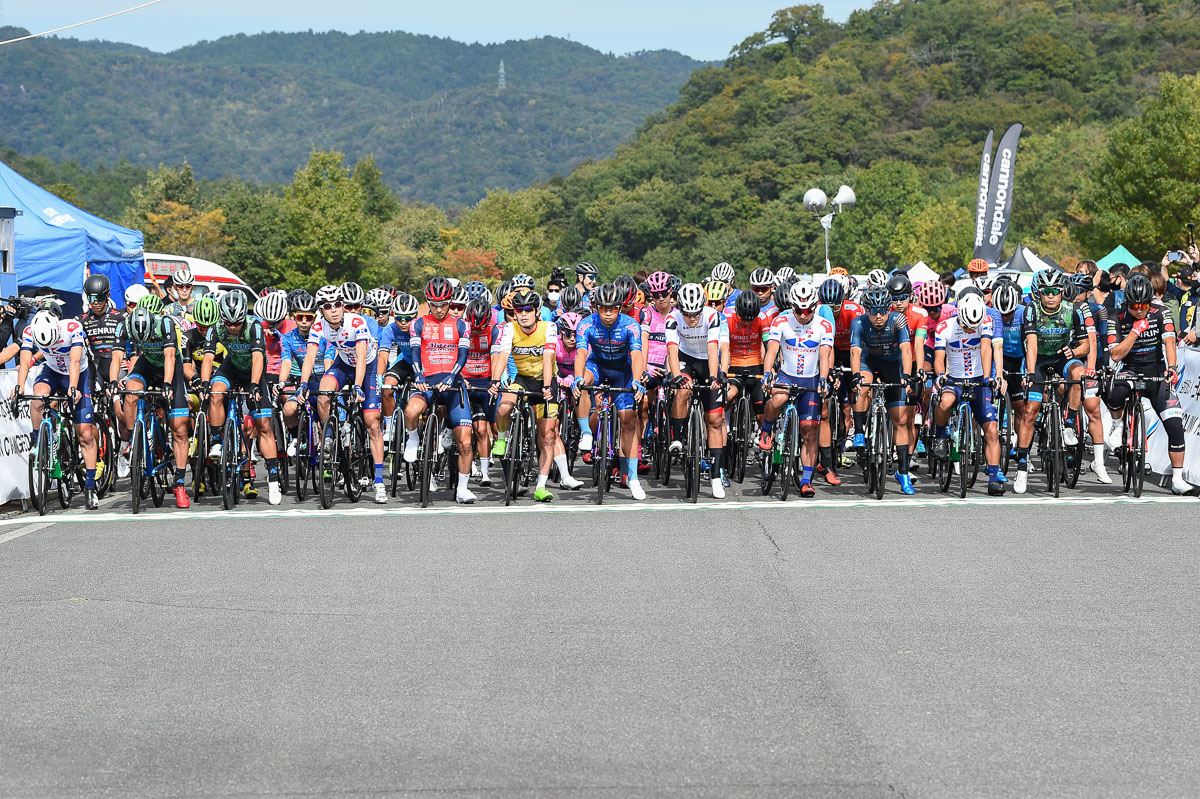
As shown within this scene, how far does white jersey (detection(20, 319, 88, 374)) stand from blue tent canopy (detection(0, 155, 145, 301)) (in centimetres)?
1107

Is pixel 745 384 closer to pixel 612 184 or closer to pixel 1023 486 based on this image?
pixel 1023 486

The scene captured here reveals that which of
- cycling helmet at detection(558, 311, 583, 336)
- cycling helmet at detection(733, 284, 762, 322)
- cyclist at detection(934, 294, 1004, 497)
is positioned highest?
cycling helmet at detection(733, 284, 762, 322)

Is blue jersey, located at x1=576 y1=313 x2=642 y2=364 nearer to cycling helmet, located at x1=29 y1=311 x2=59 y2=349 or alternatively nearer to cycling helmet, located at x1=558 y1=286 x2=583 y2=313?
cycling helmet, located at x1=558 y1=286 x2=583 y2=313

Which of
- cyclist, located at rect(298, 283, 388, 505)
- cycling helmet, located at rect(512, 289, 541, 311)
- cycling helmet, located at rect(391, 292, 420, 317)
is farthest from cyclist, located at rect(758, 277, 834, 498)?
cycling helmet, located at rect(391, 292, 420, 317)

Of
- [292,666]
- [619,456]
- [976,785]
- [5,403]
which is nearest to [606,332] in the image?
[619,456]

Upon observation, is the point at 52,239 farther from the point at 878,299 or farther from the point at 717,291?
the point at 878,299

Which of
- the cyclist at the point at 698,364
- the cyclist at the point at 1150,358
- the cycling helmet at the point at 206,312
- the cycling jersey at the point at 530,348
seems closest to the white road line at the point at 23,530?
the cycling helmet at the point at 206,312

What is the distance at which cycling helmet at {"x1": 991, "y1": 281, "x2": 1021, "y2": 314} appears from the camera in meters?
13.2

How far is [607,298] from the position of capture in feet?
41.6

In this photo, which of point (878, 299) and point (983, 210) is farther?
point (983, 210)

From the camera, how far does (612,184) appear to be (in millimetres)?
145500

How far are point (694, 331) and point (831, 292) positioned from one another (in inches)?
61.0

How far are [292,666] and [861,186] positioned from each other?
11516 cm

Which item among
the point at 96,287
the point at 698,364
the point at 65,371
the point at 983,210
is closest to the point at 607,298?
the point at 698,364
